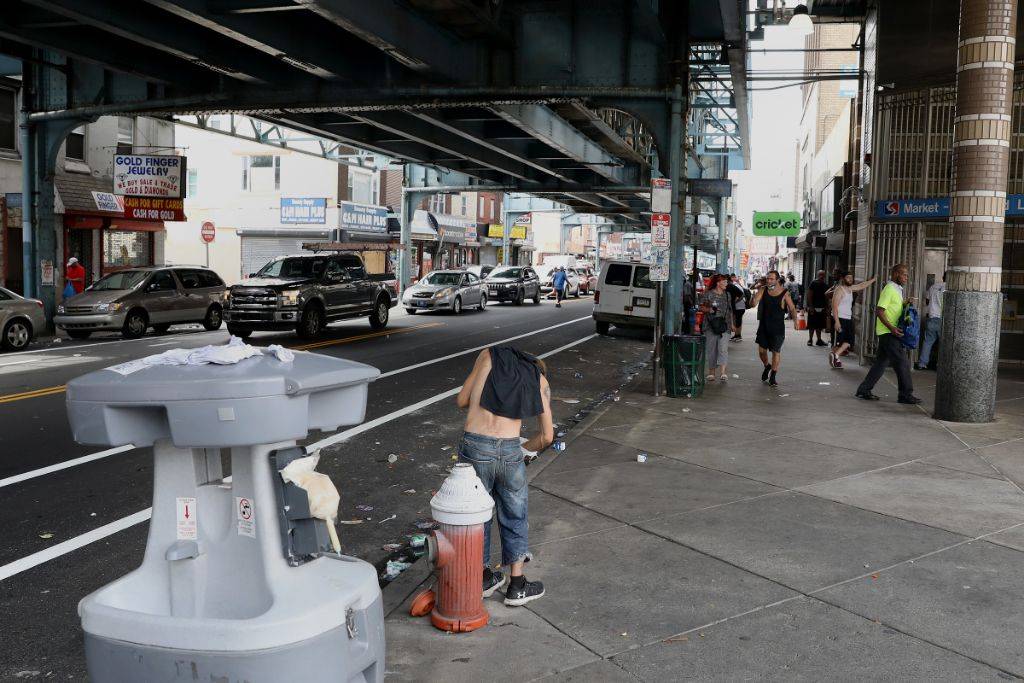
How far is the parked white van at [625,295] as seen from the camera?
77.0ft

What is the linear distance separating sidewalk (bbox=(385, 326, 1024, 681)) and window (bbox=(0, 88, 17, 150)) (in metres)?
22.7

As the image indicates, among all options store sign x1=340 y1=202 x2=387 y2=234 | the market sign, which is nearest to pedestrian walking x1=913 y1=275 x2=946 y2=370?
the market sign

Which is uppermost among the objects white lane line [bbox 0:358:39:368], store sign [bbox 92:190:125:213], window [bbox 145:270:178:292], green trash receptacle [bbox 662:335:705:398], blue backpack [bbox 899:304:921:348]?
store sign [bbox 92:190:125:213]

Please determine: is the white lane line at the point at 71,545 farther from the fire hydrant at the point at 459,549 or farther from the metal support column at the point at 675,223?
the metal support column at the point at 675,223

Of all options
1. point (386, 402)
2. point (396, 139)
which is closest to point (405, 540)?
point (386, 402)

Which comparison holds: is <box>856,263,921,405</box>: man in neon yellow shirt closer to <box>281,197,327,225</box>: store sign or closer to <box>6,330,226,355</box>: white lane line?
<box>6,330,226,355</box>: white lane line

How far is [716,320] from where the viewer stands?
14711 mm

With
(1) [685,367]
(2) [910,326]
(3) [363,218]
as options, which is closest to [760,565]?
(1) [685,367]

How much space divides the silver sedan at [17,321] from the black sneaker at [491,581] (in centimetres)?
1586

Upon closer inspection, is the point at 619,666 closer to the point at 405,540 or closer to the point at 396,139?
the point at 405,540

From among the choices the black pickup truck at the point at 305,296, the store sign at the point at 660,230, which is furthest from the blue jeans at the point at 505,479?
the black pickup truck at the point at 305,296

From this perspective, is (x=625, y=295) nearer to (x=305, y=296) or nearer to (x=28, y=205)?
(x=305, y=296)

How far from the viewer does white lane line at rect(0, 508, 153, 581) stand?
5.74 m

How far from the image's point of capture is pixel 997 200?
11406 mm
